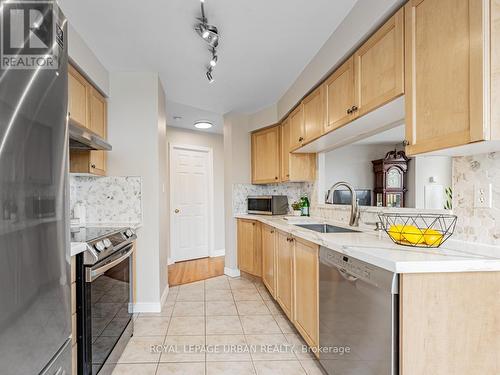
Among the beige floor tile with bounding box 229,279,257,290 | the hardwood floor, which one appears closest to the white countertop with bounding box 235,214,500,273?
the beige floor tile with bounding box 229,279,257,290

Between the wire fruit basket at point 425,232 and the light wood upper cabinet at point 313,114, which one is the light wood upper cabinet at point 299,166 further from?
the wire fruit basket at point 425,232

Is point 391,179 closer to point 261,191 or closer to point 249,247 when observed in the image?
point 249,247

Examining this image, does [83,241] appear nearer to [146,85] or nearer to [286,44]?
[146,85]

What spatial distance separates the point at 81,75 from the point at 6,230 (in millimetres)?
2157

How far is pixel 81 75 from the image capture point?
229 centimetres

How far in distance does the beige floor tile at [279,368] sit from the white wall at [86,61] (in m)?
2.63

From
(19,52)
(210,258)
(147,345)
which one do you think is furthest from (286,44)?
(210,258)

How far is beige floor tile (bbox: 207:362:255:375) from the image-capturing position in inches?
70.7

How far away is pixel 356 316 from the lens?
1.35 meters

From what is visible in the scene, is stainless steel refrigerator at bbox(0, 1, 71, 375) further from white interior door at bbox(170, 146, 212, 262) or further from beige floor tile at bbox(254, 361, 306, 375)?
white interior door at bbox(170, 146, 212, 262)

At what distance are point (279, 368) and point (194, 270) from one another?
2.63m

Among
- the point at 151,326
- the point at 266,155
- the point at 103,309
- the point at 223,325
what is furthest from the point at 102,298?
the point at 266,155

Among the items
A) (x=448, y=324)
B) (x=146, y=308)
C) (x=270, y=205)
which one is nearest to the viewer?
(x=448, y=324)

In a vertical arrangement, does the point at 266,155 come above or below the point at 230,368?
above
